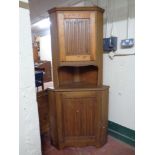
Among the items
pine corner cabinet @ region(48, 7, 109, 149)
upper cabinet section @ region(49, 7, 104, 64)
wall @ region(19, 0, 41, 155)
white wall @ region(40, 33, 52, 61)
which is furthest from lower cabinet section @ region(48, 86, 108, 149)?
white wall @ region(40, 33, 52, 61)

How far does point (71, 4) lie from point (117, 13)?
31.5 inches

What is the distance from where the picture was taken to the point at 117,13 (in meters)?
2.12

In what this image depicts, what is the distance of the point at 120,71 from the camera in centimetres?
218

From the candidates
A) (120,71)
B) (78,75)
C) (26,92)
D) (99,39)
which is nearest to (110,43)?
(99,39)

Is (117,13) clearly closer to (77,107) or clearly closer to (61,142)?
(77,107)

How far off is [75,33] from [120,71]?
28.4 inches

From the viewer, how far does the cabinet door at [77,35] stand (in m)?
1.93

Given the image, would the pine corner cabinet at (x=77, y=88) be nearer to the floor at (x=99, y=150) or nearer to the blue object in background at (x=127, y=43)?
the floor at (x=99, y=150)

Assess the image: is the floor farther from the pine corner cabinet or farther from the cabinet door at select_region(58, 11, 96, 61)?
the cabinet door at select_region(58, 11, 96, 61)

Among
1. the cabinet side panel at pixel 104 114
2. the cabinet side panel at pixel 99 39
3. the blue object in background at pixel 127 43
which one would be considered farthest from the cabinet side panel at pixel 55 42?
the blue object in background at pixel 127 43

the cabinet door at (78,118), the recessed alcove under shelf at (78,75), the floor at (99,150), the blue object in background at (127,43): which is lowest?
the floor at (99,150)

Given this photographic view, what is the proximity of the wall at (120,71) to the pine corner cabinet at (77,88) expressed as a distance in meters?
0.22

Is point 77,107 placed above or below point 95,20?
below
